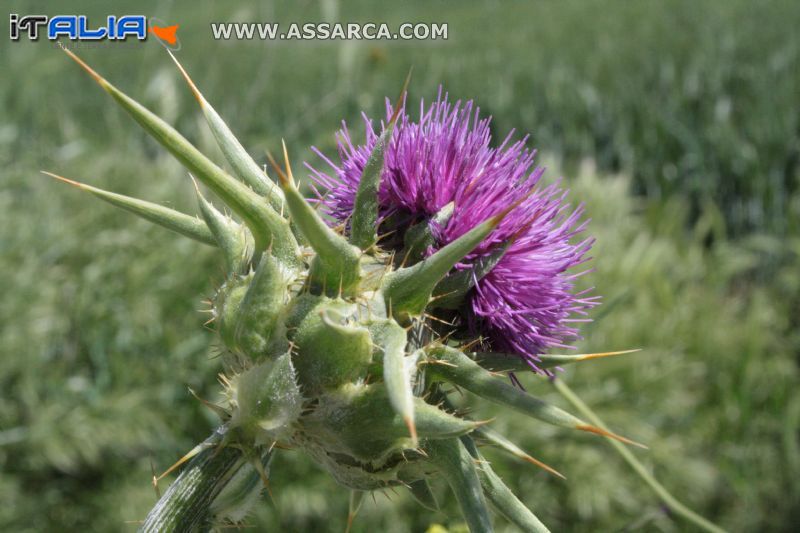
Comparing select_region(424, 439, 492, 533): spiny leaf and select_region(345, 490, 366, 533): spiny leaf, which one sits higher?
select_region(424, 439, 492, 533): spiny leaf

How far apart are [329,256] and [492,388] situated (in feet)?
0.69

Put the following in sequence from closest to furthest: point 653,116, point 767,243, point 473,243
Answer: point 473,243, point 767,243, point 653,116

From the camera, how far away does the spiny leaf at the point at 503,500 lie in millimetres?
776

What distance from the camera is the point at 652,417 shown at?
131 inches

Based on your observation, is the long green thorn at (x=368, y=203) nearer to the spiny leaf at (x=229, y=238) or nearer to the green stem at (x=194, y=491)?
the spiny leaf at (x=229, y=238)

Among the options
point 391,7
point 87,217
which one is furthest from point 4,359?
point 391,7

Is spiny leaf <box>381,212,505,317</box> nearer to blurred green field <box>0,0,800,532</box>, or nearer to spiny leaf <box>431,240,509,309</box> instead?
spiny leaf <box>431,240,509,309</box>

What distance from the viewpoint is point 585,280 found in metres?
3.43

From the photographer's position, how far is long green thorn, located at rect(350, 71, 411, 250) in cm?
79

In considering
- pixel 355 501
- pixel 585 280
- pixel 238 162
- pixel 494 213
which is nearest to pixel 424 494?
pixel 355 501

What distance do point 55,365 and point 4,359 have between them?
0.66 ft

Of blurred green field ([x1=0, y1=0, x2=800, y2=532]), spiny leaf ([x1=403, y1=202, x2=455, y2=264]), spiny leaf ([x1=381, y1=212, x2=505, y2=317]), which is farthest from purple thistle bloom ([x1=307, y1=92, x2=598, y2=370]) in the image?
blurred green field ([x1=0, y1=0, x2=800, y2=532])

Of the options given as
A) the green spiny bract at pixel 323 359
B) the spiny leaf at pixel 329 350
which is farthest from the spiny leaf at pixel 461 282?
the spiny leaf at pixel 329 350

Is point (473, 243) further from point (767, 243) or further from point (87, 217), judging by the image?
point (767, 243)
